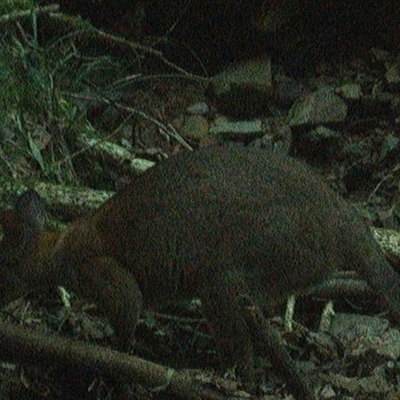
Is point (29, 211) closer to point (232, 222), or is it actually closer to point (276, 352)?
point (232, 222)

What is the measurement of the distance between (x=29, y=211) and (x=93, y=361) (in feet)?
2.67

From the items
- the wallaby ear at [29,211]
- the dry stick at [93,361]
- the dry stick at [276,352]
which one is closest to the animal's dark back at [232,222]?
the wallaby ear at [29,211]

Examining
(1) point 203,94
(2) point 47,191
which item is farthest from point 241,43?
(2) point 47,191

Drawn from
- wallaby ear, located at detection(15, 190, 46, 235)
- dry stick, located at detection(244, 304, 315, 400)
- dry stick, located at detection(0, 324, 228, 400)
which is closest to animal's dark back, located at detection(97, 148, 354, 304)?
wallaby ear, located at detection(15, 190, 46, 235)

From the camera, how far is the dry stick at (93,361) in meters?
4.62

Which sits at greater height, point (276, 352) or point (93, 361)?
point (276, 352)

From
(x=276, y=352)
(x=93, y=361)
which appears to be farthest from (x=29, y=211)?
(x=276, y=352)

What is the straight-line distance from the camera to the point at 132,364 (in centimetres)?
467

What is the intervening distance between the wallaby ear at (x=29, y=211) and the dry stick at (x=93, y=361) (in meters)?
0.55

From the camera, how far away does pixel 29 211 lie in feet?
16.9

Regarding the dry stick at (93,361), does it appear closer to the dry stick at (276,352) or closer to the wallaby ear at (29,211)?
the dry stick at (276,352)

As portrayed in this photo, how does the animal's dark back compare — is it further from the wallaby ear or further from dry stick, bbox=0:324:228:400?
dry stick, bbox=0:324:228:400

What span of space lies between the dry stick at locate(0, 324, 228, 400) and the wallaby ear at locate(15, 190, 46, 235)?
0.55 metres

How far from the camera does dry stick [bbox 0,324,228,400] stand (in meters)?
4.62
